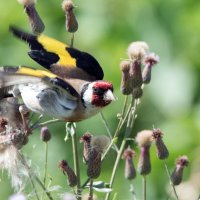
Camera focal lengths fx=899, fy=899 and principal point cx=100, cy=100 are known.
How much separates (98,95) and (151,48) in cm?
234

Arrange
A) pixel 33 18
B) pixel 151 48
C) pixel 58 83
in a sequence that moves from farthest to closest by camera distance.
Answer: pixel 151 48 → pixel 33 18 → pixel 58 83

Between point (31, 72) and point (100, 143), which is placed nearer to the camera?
point (31, 72)

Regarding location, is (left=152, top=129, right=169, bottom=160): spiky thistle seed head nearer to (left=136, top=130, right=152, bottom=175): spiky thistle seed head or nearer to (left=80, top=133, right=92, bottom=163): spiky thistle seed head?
(left=136, top=130, right=152, bottom=175): spiky thistle seed head

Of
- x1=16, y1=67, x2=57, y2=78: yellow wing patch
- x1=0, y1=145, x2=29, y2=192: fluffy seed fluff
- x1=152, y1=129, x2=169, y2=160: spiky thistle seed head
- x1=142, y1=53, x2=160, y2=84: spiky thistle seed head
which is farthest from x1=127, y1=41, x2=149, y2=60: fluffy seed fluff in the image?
x1=0, y1=145, x2=29, y2=192: fluffy seed fluff

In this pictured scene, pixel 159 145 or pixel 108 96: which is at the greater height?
pixel 108 96

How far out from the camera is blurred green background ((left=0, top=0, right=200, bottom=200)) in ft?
17.1

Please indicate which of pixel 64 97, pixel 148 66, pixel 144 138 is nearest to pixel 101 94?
pixel 64 97

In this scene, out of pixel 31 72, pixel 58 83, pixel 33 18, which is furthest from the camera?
pixel 33 18

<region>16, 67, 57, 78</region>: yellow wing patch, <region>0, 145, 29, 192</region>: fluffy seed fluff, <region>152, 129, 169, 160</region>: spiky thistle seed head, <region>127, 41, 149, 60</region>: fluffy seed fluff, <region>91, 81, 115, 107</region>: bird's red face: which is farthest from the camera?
<region>127, 41, 149, 60</region>: fluffy seed fluff

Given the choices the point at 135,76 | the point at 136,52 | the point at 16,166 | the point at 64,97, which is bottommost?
the point at 16,166

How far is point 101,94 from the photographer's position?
11.1ft

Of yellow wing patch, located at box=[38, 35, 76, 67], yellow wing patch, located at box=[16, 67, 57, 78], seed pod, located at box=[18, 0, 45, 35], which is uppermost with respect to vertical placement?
seed pod, located at box=[18, 0, 45, 35]

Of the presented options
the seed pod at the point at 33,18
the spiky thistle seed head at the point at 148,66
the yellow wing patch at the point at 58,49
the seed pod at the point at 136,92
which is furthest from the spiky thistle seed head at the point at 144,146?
the seed pod at the point at 33,18

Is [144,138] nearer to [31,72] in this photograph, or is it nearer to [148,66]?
[148,66]
